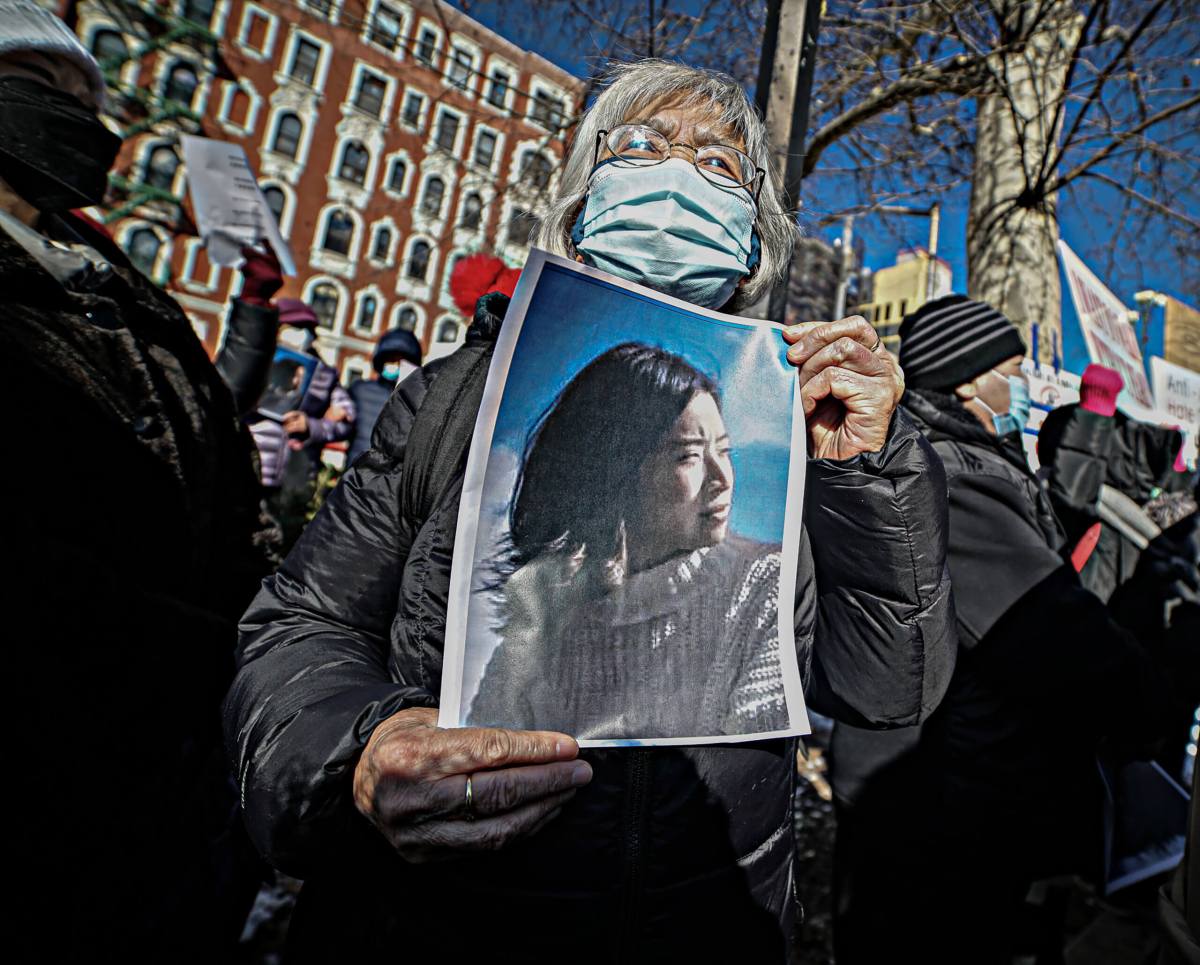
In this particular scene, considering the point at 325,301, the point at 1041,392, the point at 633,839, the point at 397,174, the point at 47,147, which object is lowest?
the point at 633,839

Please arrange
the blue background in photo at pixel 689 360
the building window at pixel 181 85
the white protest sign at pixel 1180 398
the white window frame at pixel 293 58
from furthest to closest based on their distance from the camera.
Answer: the white window frame at pixel 293 58
the building window at pixel 181 85
the white protest sign at pixel 1180 398
the blue background in photo at pixel 689 360

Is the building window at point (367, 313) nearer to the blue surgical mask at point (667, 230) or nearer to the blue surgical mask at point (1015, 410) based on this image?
the blue surgical mask at point (1015, 410)

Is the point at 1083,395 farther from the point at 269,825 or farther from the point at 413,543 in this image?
the point at 269,825

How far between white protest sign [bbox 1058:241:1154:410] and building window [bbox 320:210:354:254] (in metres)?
24.0

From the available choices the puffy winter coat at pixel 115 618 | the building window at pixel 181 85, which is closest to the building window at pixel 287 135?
the building window at pixel 181 85

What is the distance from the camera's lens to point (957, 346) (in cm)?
194

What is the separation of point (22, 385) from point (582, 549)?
3.18 ft

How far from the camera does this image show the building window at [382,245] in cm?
2419

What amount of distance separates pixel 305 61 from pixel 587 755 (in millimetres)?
27695

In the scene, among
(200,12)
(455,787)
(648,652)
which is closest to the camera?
(455,787)

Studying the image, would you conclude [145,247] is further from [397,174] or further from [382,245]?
[397,174]

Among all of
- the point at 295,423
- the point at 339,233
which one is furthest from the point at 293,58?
the point at 295,423

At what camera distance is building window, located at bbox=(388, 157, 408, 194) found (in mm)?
23984

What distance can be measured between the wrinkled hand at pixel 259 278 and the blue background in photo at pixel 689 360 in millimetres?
2024
